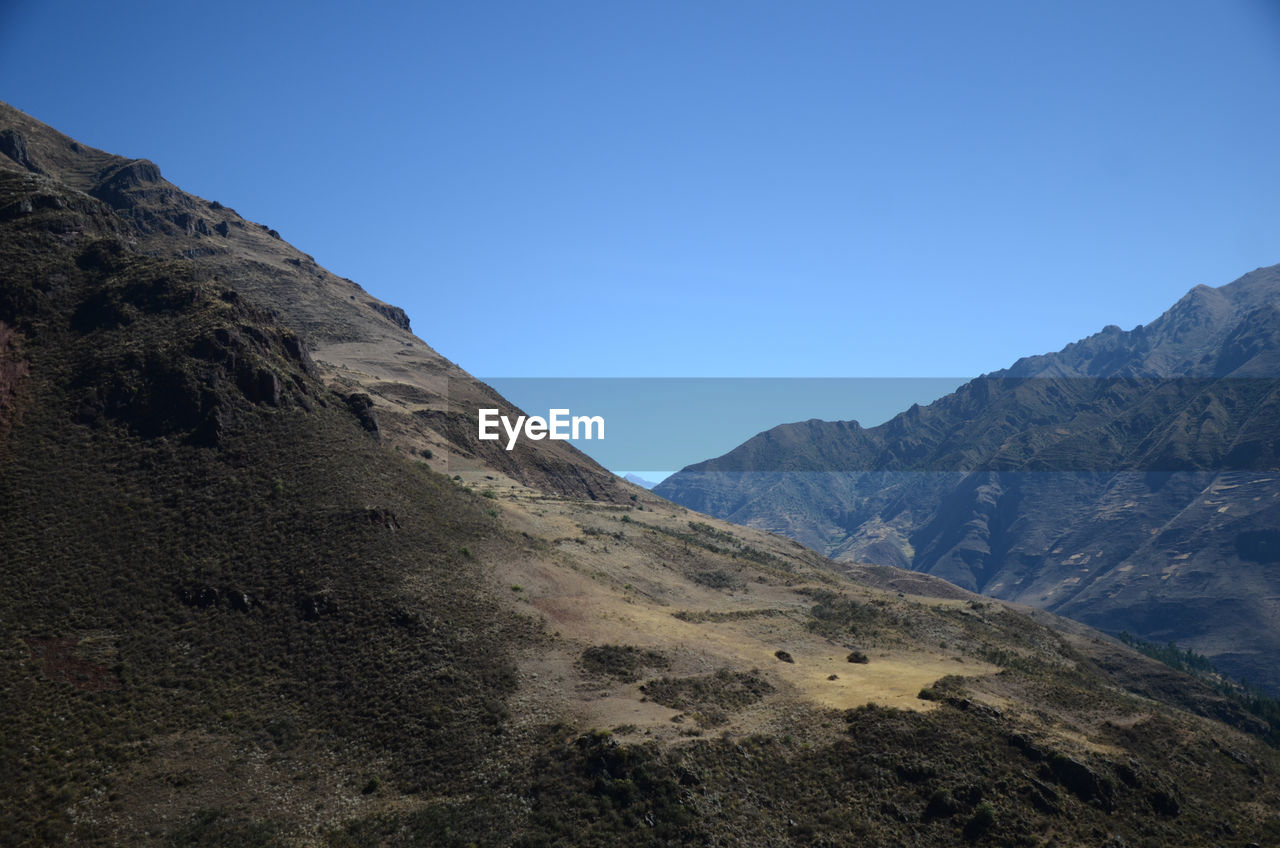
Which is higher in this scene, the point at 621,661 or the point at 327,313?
the point at 327,313

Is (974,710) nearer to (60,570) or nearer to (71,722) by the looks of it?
(71,722)

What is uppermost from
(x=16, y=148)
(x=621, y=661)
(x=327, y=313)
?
(x=16, y=148)

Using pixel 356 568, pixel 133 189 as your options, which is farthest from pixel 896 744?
pixel 133 189

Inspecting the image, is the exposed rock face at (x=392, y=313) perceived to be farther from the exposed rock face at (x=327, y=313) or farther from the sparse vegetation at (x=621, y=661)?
the sparse vegetation at (x=621, y=661)

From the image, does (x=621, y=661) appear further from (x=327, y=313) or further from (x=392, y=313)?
(x=392, y=313)

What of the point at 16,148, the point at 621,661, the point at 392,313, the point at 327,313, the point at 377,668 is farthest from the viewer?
the point at 392,313

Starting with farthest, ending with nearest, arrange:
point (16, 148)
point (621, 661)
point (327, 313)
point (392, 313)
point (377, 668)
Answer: point (392, 313), point (327, 313), point (16, 148), point (621, 661), point (377, 668)

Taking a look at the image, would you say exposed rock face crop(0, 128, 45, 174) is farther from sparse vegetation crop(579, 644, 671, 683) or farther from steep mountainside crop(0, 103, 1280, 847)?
sparse vegetation crop(579, 644, 671, 683)

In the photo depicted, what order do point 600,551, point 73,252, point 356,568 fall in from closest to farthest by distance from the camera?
point 356,568 → point 73,252 → point 600,551

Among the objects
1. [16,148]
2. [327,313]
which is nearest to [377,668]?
[327,313]
